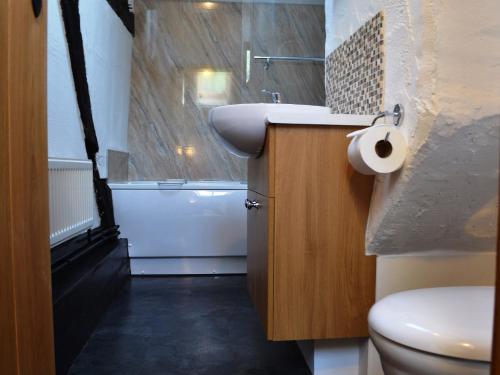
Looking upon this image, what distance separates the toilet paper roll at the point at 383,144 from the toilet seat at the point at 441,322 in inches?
13.2

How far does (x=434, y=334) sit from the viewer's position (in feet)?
2.53

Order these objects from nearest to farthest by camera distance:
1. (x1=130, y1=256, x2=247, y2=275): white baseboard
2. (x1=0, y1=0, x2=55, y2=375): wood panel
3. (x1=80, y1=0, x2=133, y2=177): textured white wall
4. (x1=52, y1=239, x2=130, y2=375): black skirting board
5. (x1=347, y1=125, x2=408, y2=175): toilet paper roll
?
(x1=0, y1=0, x2=55, y2=375): wood panel → (x1=347, y1=125, x2=408, y2=175): toilet paper roll → (x1=52, y1=239, x2=130, y2=375): black skirting board → (x1=80, y1=0, x2=133, y2=177): textured white wall → (x1=130, y1=256, x2=247, y2=275): white baseboard

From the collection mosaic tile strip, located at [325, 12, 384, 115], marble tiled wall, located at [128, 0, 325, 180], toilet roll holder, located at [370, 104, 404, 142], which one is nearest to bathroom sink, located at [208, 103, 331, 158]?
mosaic tile strip, located at [325, 12, 384, 115]

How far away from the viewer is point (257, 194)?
139 cm

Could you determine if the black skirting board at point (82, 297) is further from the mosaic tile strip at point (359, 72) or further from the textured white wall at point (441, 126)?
the mosaic tile strip at point (359, 72)

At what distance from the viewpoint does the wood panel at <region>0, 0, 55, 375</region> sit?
2.15 feet

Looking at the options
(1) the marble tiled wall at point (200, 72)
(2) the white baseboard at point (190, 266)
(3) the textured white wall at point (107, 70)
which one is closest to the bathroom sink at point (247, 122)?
(3) the textured white wall at point (107, 70)

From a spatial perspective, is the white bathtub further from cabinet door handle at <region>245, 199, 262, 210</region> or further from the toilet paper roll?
the toilet paper roll

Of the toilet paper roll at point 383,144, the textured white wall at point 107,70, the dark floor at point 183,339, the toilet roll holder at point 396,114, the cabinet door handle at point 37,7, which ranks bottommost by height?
the dark floor at point 183,339

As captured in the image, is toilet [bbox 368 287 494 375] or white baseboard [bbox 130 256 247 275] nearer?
toilet [bbox 368 287 494 375]

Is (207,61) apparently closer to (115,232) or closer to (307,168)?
(115,232)

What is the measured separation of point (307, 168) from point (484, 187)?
0.49m

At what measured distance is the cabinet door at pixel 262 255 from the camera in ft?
3.84

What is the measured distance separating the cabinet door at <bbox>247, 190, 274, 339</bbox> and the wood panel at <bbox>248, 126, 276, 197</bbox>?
3 cm
